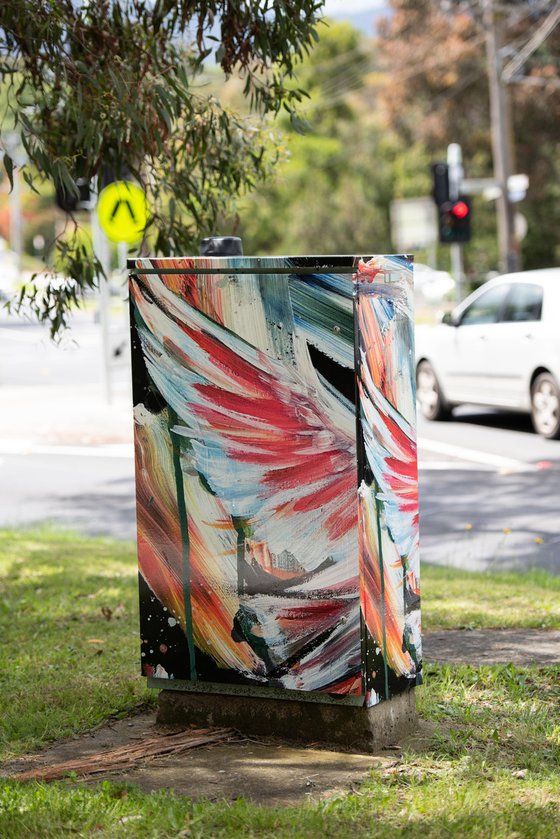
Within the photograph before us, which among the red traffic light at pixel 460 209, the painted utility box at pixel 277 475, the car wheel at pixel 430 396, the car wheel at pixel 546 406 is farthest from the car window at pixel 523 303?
the painted utility box at pixel 277 475

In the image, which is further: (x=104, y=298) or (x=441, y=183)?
(x=441, y=183)

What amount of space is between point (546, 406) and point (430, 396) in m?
2.43

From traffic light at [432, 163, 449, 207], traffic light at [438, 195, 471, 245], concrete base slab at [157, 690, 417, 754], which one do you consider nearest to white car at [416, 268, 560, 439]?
traffic light at [438, 195, 471, 245]

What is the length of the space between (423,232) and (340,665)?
2099 inches

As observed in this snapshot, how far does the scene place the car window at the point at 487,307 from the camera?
14984 mm

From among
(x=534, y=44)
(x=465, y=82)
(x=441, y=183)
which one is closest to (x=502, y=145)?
(x=534, y=44)

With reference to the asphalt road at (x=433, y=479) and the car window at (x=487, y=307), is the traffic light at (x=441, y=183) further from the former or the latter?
the car window at (x=487, y=307)

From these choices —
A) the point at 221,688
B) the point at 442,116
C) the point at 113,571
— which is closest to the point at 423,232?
the point at 442,116

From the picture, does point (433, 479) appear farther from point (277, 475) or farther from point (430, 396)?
point (277, 475)

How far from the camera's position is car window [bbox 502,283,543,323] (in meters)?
14.3

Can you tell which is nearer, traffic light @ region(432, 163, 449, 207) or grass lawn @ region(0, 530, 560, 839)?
grass lawn @ region(0, 530, 560, 839)

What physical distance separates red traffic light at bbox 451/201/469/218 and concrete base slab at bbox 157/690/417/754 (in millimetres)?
20421

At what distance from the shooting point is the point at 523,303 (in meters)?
14.5

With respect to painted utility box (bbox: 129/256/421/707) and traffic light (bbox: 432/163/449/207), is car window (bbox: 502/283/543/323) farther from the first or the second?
painted utility box (bbox: 129/256/421/707)
